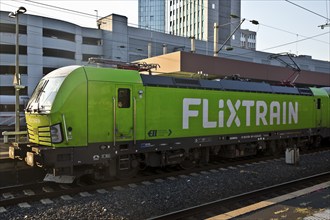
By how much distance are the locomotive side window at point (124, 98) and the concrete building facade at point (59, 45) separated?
33375mm

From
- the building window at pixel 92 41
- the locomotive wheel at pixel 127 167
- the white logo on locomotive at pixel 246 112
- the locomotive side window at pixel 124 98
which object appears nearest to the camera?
the locomotive side window at pixel 124 98

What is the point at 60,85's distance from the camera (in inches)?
376

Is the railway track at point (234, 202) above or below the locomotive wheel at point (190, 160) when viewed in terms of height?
below

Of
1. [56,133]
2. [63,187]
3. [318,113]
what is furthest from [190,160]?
[318,113]

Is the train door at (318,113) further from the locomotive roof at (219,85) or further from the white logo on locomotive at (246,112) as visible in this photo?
the white logo on locomotive at (246,112)

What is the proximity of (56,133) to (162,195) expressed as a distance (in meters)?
3.44

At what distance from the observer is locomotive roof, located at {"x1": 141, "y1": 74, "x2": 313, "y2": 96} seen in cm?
1162

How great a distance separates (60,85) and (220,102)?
6.62m

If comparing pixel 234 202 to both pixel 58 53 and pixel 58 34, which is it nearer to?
pixel 58 53

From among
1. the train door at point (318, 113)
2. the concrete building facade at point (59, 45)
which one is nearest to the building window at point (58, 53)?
the concrete building facade at point (59, 45)

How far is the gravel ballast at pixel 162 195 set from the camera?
7898 millimetres

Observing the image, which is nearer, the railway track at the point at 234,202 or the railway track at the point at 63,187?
the railway track at the point at 234,202

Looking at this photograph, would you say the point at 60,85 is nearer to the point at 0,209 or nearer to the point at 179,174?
the point at 0,209

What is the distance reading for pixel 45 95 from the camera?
10.0 metres
